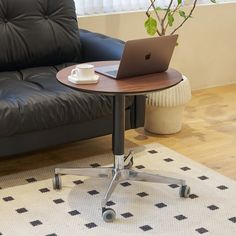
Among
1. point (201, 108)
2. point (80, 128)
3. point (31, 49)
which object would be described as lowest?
point (201, 108)

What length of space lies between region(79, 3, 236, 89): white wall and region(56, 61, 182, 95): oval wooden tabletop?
1.53 metres

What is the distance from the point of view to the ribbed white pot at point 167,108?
134 inches

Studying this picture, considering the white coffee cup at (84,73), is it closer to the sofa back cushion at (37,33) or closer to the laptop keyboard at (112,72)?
the laptop keyboard at (112,72)

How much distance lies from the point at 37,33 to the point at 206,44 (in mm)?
1631

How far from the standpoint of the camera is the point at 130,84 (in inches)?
94.7

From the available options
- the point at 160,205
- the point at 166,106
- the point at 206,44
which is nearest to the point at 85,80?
the point at 160,205

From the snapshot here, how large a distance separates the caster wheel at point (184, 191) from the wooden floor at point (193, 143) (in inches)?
14.3

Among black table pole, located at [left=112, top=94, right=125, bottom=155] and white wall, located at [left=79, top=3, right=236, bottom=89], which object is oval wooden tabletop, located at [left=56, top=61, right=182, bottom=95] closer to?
black table pole, located at [left=112, top=94, right=125, bottom=155]

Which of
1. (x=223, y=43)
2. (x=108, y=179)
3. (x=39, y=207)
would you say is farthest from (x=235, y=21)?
(x=39, y=207)

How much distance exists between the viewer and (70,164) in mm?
3051

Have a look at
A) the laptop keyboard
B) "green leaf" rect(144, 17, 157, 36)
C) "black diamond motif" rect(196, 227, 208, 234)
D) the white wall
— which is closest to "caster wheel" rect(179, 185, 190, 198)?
"black diamond motif" rect(196, 227, 208, 234)

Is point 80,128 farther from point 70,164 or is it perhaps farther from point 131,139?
point 131,139

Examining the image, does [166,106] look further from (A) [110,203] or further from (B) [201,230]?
(B) [201,230]

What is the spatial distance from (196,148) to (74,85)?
1148 mm
